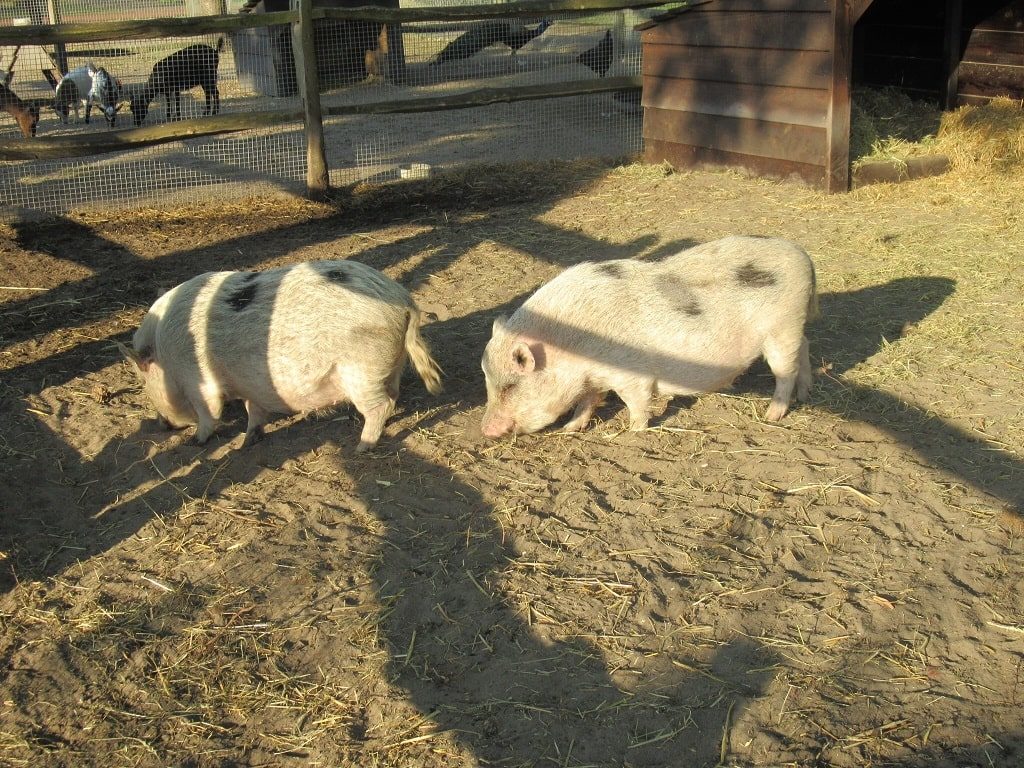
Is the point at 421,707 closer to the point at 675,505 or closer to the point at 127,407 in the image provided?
the point at 675,505

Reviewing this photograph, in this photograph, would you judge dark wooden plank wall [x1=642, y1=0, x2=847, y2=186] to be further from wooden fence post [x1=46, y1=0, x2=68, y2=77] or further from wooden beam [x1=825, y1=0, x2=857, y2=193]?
wooden fence post [x1=46, y1=0, x2=68, y2=77]

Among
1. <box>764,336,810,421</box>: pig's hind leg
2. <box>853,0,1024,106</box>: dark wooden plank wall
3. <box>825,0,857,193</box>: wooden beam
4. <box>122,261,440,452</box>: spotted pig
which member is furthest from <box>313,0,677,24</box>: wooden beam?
<box>764,336,810,421</box>: pig's hind leg

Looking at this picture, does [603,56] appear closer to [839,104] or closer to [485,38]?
[485,38]

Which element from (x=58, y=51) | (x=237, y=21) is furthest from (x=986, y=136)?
(x=58, y=51)

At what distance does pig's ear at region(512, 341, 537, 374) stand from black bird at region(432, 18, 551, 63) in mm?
11305

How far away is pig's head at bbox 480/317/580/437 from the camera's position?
4742 mm

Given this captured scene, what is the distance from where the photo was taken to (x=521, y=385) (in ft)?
15.6

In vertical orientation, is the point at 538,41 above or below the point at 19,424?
above

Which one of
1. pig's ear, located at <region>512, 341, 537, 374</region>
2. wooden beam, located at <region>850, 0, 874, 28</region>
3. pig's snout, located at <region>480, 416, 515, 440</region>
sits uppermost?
wooden beam, located at <region>850, 0, 874, 28</region>

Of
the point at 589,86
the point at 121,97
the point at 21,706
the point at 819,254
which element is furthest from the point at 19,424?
the point at 121,97

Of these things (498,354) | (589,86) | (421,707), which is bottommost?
(421,707)

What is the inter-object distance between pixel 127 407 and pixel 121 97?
994 cm

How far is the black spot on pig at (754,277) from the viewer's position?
474 centimetres

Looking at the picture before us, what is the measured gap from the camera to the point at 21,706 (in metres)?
3.23
